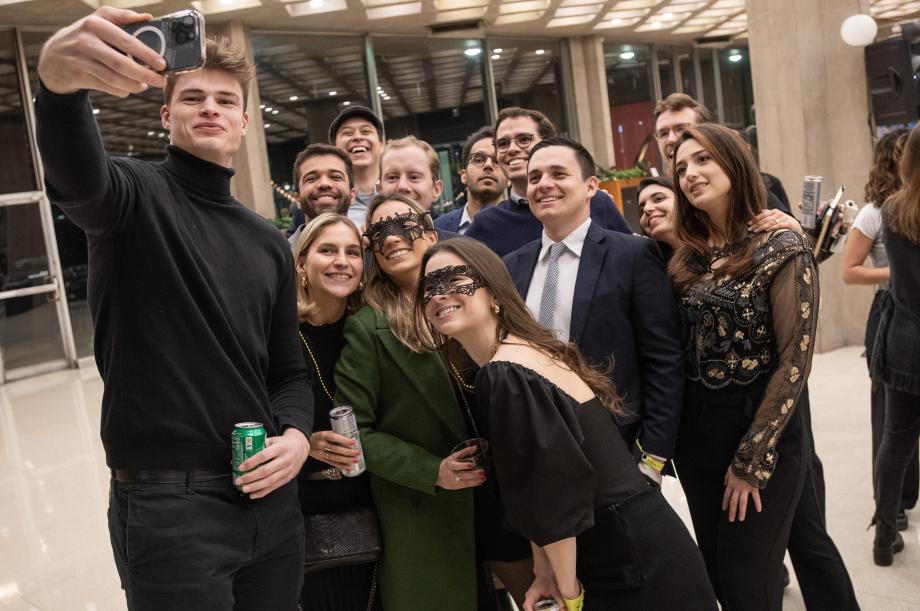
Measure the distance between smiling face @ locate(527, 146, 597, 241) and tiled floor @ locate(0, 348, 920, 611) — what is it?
67.8 inches

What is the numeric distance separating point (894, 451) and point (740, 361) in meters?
1.38

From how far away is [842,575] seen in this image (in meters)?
2.59

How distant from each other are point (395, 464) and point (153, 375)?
33.9 inches

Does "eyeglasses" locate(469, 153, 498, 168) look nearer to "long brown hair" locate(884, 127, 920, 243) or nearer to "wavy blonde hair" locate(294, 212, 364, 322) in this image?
"wavy blonde hair" locate(294, 212, 364, 322)

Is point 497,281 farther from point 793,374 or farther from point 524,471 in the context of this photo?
point 793,374

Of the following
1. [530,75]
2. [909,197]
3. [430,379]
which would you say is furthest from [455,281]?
[530,75]

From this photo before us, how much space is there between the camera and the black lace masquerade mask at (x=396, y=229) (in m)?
2.53

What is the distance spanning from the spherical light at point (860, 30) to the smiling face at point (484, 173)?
4089 mm

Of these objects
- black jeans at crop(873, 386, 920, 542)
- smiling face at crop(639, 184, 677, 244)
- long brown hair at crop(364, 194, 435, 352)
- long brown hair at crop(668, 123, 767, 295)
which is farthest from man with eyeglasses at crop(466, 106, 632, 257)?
black jeans at crop(873, 386, 920, 542)

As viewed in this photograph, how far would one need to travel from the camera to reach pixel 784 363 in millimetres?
2219

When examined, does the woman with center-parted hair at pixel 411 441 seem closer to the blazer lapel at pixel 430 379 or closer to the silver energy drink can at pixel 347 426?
the blazer lapel at pixel 430 379

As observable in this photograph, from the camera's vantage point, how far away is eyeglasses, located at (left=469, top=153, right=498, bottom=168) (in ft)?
12.7

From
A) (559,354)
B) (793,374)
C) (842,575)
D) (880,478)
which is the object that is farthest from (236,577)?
(880,478)

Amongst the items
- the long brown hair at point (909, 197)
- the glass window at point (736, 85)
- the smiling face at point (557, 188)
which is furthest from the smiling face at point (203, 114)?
the glass window at point (736, 85)
